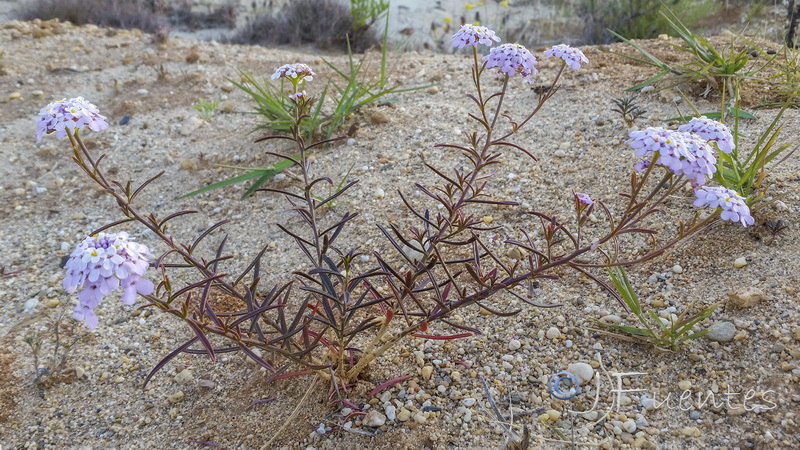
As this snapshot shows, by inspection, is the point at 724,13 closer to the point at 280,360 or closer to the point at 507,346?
the point at 507,346

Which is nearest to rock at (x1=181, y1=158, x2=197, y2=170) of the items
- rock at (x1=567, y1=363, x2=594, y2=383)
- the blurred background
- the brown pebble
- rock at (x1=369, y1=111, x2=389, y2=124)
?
rock at (x1=369, y1=111, x2=389, y2=124)

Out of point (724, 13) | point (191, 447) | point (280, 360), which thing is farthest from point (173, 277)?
point (724, 13)

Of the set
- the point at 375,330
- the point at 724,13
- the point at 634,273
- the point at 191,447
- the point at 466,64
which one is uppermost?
the point at 724,13

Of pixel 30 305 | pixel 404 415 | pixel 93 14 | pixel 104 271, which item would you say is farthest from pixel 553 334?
pixel 93 14

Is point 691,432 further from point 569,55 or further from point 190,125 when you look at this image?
point 190,125

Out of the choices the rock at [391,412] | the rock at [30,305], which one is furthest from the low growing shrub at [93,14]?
the rock at [391,412]

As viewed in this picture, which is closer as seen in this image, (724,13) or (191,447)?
(191,447)
